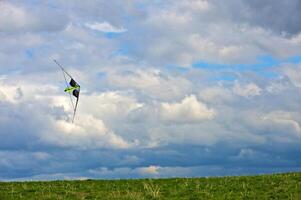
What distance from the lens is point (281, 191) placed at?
3609cm

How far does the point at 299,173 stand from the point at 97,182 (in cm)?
1602

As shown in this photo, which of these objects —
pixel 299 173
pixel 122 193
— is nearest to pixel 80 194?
pixel 122 193

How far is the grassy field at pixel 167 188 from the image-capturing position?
3519 cm

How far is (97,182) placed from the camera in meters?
43.4

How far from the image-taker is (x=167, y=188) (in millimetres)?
38688

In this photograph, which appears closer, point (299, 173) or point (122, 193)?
point (122, 193)

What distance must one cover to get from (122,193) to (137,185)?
3795 millimetres

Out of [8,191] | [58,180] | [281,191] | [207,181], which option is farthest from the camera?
[58,180]

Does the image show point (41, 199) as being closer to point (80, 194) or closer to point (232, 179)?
point (80, 194)

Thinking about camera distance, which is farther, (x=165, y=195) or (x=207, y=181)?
(x=207, y=181)

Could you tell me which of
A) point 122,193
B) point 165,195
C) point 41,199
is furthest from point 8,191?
point 165,195

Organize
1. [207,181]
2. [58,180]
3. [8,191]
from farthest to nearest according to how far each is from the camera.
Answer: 1. [58,180]
2. [207,181]
3. [8,191]

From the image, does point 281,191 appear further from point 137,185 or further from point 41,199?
point 41,199

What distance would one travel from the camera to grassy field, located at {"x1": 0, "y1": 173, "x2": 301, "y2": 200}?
3519 centimetres
